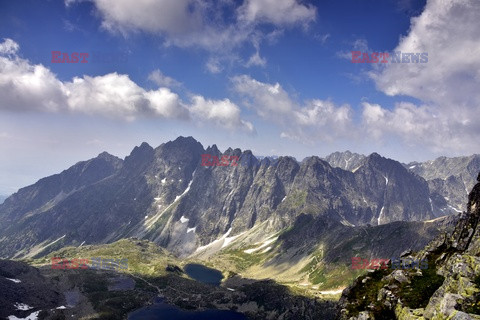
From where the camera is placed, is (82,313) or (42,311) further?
(82,313)

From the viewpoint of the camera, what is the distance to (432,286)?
46.0 metres

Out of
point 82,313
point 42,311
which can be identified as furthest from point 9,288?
point 82,313

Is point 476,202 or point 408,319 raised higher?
point 476,202

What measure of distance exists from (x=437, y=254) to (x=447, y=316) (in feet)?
121

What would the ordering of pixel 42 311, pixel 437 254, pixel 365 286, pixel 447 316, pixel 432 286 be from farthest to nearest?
pixel 42 311, pixel 437 254, pixel 365 286, pixel 432 286, pixel 447 316

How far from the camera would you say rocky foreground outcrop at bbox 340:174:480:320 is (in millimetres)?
33156

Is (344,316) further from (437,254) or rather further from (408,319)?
(437,254)

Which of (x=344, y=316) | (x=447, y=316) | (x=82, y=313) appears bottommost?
(x=82, y=313)

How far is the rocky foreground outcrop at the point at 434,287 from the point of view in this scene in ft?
109

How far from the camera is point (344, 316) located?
52281 millimetres

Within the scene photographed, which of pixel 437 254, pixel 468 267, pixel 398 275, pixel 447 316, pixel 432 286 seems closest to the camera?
pixel 447 316

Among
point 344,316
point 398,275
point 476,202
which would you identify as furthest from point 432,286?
point 476,202

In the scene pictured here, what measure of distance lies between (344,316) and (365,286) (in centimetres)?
957

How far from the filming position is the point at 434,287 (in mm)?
45594
